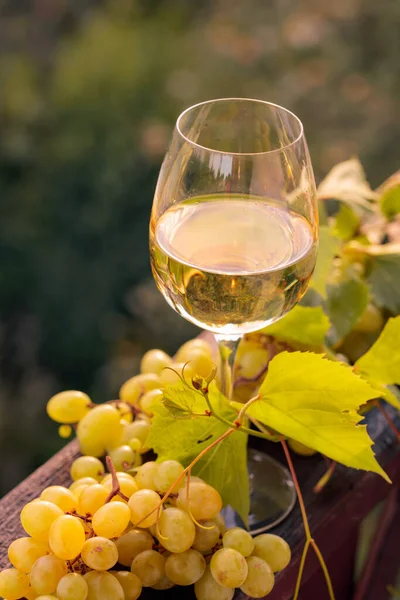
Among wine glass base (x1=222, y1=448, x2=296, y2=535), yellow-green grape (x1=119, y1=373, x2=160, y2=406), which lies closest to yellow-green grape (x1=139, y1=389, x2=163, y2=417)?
yellow-green grape (x1=119, y1=373, x2=160, y2=406)

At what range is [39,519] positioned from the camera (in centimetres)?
61

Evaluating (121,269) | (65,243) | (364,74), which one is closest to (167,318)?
(121,269)

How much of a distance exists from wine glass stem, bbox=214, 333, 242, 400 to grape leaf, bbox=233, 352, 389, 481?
0.39 ft

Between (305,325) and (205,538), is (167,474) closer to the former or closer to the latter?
(205,538)

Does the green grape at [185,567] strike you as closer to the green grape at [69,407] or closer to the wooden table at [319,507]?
the wooden table at [319,507]

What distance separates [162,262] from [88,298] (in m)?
2.10

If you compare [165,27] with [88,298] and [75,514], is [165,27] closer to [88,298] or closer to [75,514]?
[88,298]

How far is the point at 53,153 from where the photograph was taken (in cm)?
298

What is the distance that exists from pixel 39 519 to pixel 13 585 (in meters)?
0.06

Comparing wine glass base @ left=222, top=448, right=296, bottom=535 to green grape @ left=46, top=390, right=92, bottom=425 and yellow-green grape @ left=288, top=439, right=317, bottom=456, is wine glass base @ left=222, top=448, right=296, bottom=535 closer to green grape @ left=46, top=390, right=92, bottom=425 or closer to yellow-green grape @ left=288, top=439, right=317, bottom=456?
yellow-green grape @ left=288, top=439, right=317, bottom=456

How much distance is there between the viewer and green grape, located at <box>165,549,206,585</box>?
629mm

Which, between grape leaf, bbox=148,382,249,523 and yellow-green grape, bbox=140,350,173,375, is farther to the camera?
yellow-green grape, bbox=140,350,173,375

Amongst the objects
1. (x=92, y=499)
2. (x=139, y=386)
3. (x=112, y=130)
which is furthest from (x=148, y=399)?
(x=112, y=130)

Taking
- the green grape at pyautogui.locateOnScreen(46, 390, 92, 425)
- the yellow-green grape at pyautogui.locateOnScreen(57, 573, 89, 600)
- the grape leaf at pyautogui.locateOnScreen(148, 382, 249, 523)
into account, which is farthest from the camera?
the green grape at pyautogui.locateOnScreen(46, 390, 92, 425)
